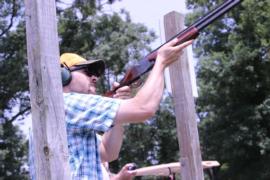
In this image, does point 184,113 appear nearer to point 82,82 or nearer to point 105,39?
point 82,82

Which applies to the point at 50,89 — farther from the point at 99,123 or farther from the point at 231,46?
the point at 231,46

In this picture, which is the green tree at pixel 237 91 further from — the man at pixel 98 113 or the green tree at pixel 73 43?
the man at pixel 98 113

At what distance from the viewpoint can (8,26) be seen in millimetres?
22969

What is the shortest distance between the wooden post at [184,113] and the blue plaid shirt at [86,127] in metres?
1.02

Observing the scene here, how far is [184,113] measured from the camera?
3.46 m

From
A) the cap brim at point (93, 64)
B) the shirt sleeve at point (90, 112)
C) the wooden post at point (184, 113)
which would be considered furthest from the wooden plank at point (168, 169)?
the shirt sleeve at point (90, 112)

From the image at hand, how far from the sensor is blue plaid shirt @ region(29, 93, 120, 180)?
→ 7.65ft

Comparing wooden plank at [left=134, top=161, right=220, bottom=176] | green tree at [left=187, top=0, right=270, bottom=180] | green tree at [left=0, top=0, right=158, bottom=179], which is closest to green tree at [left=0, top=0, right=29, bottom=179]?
green tree at [left=0, top=0, right=158, bottom=179]

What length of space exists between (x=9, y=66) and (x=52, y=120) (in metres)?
21.2

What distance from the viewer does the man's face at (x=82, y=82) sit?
8.95 ft

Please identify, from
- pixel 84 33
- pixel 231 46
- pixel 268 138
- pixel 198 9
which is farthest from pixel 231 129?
pixel 84 33

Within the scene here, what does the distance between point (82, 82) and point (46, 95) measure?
699 mm

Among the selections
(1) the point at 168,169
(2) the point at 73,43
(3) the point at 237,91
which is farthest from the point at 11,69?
(1) the point at 168,169

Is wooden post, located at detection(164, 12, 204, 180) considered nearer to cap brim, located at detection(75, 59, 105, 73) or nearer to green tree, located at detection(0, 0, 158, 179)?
cap brim, located at detection(75, 59, 105, 73)
